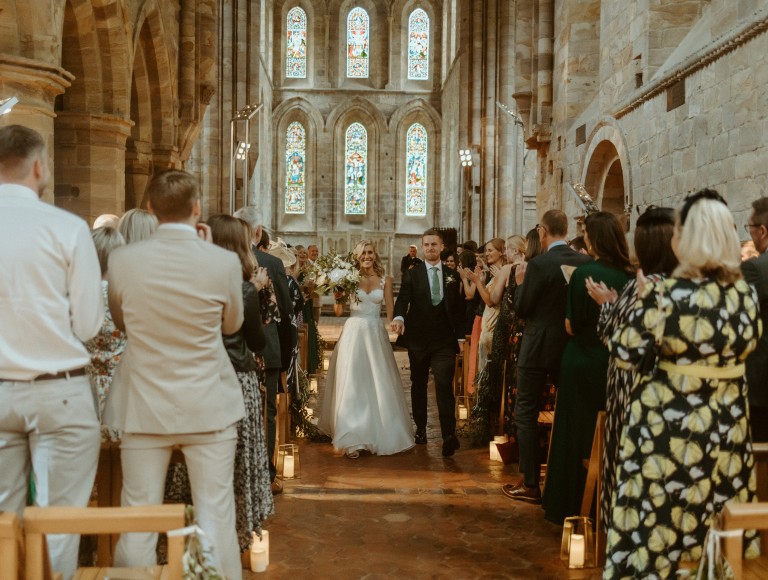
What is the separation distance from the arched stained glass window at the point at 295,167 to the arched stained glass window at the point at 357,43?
3.21 m

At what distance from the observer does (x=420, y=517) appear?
555cm

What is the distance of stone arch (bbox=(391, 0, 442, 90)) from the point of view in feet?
118

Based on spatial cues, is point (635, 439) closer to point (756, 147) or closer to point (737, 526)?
point (737, 526)

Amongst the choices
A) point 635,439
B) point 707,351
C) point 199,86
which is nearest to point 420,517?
point 635,439

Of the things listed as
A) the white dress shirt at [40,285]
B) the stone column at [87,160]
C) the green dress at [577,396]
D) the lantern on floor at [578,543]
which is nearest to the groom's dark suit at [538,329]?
the green dress at [577,396]

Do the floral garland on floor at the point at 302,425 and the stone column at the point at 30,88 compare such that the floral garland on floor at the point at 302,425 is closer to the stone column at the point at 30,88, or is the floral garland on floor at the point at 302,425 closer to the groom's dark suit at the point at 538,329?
the groom's dark suit at the point at 538,329

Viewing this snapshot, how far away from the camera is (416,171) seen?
36000 mm

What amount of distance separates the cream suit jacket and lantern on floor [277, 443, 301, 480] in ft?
11.0

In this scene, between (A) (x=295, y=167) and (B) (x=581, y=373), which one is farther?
(A) (x=295, y=167)

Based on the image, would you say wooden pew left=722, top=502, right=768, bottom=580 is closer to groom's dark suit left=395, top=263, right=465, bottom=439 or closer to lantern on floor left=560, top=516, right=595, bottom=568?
lantern on floor left=560, top=516, right=595, bottom=568

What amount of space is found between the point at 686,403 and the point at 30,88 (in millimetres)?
6511

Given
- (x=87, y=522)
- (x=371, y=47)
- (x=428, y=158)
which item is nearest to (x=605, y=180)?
(x=87, y=522)

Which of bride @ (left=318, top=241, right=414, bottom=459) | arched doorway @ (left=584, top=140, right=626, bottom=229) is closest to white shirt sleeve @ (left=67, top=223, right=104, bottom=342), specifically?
bride @ (left=318, top=241, right=414, bottom=459)

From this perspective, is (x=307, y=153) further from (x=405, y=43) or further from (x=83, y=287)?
(x=83, y=287)
